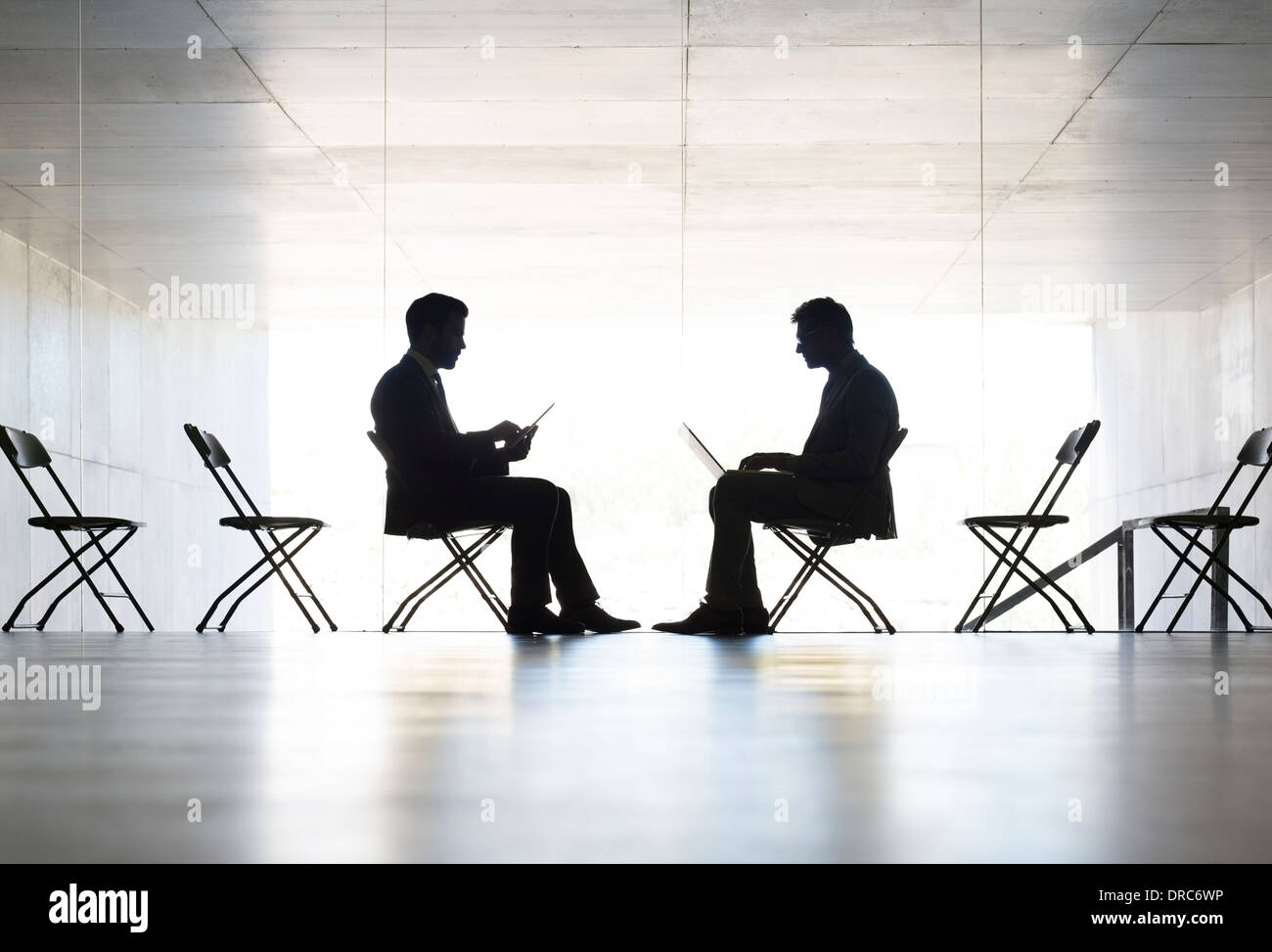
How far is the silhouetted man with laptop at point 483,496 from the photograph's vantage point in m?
4.25

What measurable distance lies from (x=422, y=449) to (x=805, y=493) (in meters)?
1.31

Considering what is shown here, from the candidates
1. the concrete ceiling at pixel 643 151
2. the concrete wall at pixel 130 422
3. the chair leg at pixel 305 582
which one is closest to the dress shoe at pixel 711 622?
the chair leg at pixel 305 582

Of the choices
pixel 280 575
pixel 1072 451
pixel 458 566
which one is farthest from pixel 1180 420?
pixel 280 575

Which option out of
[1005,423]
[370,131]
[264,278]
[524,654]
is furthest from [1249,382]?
[524,654]

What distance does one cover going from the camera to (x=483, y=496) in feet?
14.0

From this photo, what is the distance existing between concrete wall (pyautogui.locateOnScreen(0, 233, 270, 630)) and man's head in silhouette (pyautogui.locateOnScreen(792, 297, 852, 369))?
4176 millimetres

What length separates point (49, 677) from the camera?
2289 mm

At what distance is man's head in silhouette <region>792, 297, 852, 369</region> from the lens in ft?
15.0

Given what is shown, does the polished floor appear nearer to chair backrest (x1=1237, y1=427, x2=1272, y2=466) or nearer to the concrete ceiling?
the concrete ceiling

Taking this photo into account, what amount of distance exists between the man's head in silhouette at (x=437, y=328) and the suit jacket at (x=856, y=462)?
1.30 meters

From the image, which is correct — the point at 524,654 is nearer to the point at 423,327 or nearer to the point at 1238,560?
the point at 423,327

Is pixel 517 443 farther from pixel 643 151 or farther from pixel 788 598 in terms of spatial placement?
pixel 643 151

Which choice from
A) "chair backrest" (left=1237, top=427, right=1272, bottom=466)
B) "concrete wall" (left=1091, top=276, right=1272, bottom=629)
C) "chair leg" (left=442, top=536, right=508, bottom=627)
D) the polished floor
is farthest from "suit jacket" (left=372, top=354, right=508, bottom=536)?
"concrete wall" (left=1091, top=276, right=1272, bottom=629)
